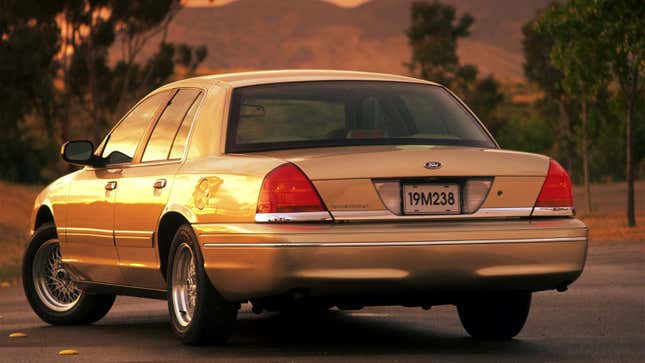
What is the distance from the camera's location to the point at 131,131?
9594 millimetres

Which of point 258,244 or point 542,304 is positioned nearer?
point 258,244

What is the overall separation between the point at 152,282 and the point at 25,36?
143ft

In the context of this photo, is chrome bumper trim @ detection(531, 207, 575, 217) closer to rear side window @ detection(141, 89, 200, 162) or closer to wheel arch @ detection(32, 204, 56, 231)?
rear side window @ detection(141, 89, 200, 162)

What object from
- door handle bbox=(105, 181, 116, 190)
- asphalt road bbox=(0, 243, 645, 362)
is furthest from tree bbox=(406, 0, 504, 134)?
door handle bbox=(105, 181, 116, 190)

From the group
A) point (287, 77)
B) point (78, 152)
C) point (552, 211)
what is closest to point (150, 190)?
point (287, 77)

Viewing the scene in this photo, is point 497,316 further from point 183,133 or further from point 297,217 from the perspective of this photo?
point 183,133

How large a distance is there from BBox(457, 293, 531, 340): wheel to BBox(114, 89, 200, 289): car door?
194cm

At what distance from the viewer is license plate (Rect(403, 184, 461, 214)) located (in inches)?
298

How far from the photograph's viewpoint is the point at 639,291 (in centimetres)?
1253

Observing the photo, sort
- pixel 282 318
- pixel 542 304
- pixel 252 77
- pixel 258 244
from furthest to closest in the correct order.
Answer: pixel 542 304 < pixel 282 318 < pixel 252 77 < pixel 258 244

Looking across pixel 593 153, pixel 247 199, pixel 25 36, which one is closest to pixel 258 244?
pixel 247 199

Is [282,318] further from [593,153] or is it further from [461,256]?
[593,153]

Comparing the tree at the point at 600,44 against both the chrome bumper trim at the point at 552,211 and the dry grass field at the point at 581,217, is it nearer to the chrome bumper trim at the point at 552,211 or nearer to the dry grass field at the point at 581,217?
the dry grass field at the point at 581,217

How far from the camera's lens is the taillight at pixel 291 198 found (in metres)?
7.43
